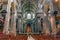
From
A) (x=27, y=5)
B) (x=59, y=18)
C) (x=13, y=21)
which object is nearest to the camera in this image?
(x=13, y=21)

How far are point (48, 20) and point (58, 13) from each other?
68.5 inches

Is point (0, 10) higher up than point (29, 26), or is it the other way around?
point (0, 10)

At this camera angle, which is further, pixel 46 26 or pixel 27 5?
pixel 27 5

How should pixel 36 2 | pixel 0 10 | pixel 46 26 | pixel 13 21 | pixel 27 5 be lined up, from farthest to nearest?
pixel 27 5 → pixel 36 2 → pixel 0 10 → pixel 46 26 → pixel 13 21

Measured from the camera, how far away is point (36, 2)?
60.0ft

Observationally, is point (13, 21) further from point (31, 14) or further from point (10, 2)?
point (31, 14)

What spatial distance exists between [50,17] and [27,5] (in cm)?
921

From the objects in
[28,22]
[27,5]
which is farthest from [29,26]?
→ [27,5]

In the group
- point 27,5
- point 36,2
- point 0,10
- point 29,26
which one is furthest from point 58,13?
point 29,26

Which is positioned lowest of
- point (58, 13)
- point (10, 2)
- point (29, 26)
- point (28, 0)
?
point (29, 26)

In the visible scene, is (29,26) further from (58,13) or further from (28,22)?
(58,13)

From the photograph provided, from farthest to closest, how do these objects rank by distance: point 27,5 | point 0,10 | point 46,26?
point 27,5 < point 0,10 < point 46,26

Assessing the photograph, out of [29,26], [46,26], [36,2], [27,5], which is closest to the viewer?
[46,26]

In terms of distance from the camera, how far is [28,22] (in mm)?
20703
